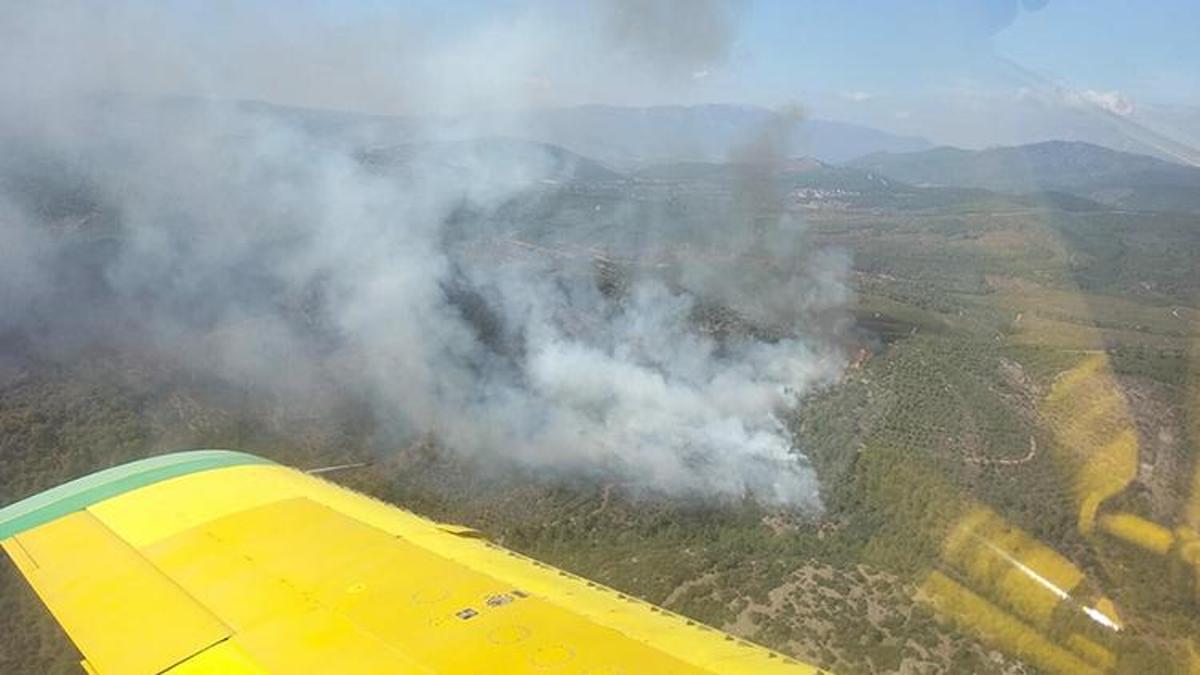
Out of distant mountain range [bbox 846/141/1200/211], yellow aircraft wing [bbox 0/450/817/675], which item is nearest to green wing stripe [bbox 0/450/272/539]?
yellow aircraft wing [bbox 0/450/817/675]

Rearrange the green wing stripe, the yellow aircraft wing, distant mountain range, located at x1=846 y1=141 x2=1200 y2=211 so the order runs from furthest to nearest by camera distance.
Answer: distant mountain range, located at x1=846 y1=141 x2=1200 y2=211 < the green wing stripe < the yellow aircraft wing

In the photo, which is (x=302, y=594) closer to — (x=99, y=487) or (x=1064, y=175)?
(x=99, y=487)

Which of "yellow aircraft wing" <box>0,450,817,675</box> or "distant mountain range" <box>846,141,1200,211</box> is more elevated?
"distant mountain range" <box>846,141,1200,211</box>

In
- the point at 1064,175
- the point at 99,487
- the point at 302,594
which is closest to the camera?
the point at 302,594

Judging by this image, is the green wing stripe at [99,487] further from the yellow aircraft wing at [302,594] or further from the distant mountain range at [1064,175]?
the distant mountain range at [1064,175]

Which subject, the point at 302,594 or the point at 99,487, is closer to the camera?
the point at 302,594

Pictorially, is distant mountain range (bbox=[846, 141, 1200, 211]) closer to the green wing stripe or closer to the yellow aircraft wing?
the green wing stripe

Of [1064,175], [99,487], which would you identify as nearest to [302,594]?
[99,487]
